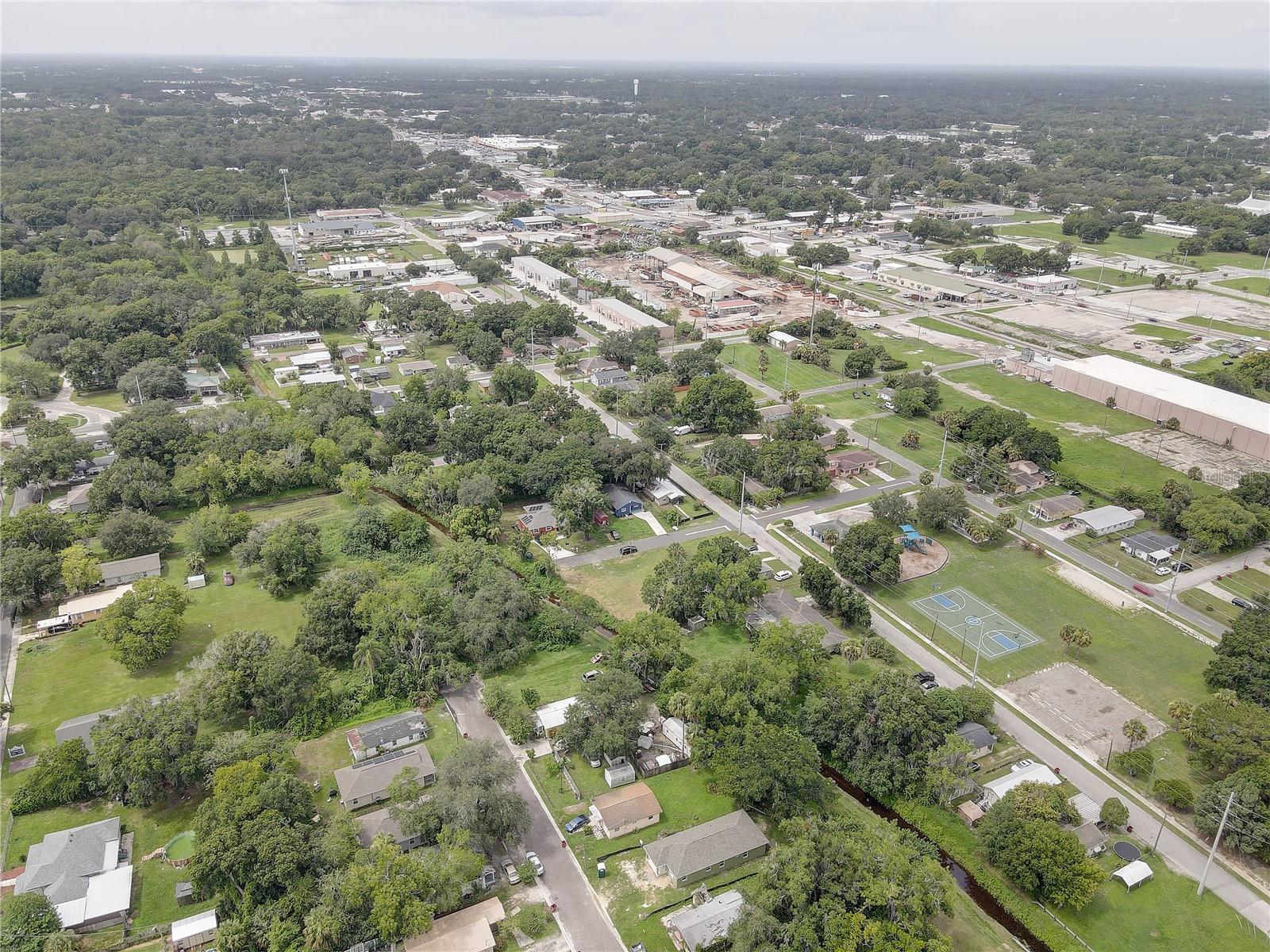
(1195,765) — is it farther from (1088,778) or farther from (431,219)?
(431,219)

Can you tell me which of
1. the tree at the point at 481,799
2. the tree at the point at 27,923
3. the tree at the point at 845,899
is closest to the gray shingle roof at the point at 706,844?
the tree at the point at 845,899

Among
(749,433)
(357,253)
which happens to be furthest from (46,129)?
(749,433)

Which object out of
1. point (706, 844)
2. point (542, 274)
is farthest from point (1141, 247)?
point (706, 844)

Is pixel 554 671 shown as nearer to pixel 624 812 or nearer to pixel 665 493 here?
pixel 624 812

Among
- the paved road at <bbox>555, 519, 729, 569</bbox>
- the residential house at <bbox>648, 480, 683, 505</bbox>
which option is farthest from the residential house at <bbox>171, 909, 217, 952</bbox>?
the residential house at <bbox>648, 480, 683, 505</bbox>

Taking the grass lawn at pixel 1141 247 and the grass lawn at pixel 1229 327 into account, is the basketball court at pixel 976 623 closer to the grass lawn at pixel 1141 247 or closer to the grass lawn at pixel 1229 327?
the grass lawn at pixel 1229 327

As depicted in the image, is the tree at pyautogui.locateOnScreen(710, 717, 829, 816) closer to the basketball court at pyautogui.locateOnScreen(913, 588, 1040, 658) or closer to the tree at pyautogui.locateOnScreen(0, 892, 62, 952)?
the basketball court at pyautogui.locateOnScreen(913, 588, 1040, 658)
